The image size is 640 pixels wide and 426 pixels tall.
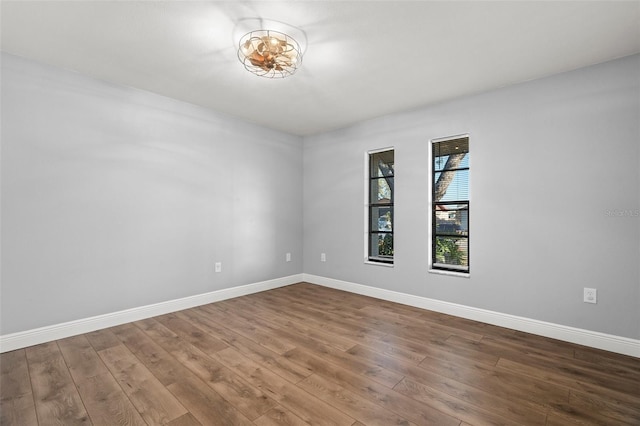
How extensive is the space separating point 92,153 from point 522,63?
4.05m

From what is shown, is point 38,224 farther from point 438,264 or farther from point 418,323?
point 438,264

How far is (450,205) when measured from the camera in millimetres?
3477

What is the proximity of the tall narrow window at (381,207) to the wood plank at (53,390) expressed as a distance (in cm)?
334

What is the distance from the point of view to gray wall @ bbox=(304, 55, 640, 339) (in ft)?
7.97

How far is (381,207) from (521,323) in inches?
81.6

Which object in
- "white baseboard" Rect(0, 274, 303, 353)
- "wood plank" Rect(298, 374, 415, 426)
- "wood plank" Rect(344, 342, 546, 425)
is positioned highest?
"white baseboard" Rect(0, 274, 303, 353)

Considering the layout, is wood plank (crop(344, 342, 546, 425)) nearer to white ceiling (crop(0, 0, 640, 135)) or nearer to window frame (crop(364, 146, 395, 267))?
window frame (crop(364, 146, 395, 267))

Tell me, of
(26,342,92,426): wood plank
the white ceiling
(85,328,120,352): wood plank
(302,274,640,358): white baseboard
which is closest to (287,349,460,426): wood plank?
(26,342,92,426): wood plank

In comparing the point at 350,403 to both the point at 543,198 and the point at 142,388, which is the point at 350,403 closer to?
the point at 142,388

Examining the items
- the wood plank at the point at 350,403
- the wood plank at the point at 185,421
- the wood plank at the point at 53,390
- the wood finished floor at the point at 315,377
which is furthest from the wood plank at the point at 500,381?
the wood plank at the point at 53,390

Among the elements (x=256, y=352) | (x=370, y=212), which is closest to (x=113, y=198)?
(x=256, y=352)

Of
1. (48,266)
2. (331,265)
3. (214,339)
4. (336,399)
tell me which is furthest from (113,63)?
(331,265)

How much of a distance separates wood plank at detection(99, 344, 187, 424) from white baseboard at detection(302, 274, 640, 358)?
2744 mm

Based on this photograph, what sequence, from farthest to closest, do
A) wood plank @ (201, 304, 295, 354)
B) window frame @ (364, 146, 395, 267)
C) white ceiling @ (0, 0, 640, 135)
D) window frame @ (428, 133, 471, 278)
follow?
1. window frame @ (364, 146, 395, 267)
2. window frame @ (428, 133, 471, 278)
3. wood plank @ (201, 304, 295, 354)
4. white ceiling @ (0, 0, 640, 135)
